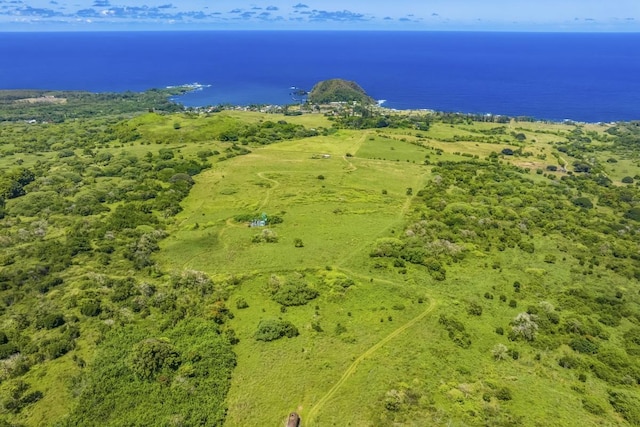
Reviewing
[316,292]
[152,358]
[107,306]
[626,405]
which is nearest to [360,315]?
[316,292]

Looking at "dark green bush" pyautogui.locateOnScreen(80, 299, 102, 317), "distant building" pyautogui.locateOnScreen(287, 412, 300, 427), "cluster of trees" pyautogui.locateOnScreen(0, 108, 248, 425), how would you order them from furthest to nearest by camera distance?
"dark green bush" pyautogui.locateOnScreen(80, 299, 102, 317) → "cluster of trees" pyautogui.locateOnScreen(0, 108, 248, 425) → "distant building" pyautogui.locateOnScreen(287, 412, 300, 427)

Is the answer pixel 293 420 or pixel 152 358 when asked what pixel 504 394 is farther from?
pixel 152 358

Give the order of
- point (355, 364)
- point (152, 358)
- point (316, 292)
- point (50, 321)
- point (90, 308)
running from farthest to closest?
point (316, 292)
point (90, 308)
point (50, 321)
point (355, 364)
point (152, 358)

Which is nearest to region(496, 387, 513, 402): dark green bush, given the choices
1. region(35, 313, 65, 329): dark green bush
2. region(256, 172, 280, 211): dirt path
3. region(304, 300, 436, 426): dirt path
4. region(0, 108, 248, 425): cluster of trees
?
region(304, 300, 436, 426): dirt path

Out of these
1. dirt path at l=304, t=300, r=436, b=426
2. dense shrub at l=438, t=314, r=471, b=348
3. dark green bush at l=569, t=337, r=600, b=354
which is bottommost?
dirt path at l=304, t=300, r=436, b=426

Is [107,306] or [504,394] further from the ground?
[504,394]

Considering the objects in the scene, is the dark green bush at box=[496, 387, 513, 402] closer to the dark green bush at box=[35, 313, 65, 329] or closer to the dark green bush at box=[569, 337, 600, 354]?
the dark green bush at box=[569, 337, 600, 354]

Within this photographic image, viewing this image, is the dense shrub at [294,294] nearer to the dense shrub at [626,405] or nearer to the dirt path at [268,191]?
the dirt path at [268,191]

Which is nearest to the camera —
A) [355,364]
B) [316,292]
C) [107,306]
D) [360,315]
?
[355,364]
